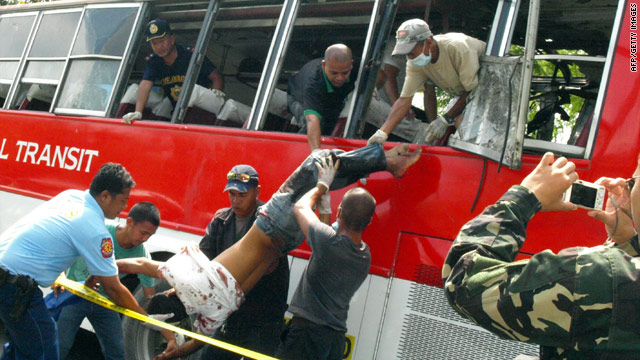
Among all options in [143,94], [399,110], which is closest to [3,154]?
[143,94]

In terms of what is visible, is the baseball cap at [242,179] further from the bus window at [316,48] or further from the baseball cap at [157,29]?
the baseball cap at [157,29]

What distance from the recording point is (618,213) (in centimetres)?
208

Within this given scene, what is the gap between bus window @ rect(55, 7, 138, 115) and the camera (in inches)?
249

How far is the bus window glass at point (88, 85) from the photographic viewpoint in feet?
20.7

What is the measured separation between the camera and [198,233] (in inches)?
204

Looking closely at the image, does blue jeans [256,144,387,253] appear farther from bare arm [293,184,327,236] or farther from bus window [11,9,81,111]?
bus window [11,9,81,111]

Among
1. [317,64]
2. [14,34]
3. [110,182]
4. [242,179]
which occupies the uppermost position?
[14,34]

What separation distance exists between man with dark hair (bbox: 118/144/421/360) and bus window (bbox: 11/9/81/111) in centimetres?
377

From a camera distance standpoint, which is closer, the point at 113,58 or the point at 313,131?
the point at 313,131

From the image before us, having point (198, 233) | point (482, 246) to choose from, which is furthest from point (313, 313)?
point (482, 246)

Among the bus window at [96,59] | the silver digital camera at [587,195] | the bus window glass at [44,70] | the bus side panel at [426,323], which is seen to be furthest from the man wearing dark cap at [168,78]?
the silver digital camera at [587,195]

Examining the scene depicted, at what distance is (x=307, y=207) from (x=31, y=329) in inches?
71.1

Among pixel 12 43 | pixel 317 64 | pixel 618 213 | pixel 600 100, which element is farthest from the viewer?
pixel 12 43

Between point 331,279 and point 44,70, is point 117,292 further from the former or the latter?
point 44,70
